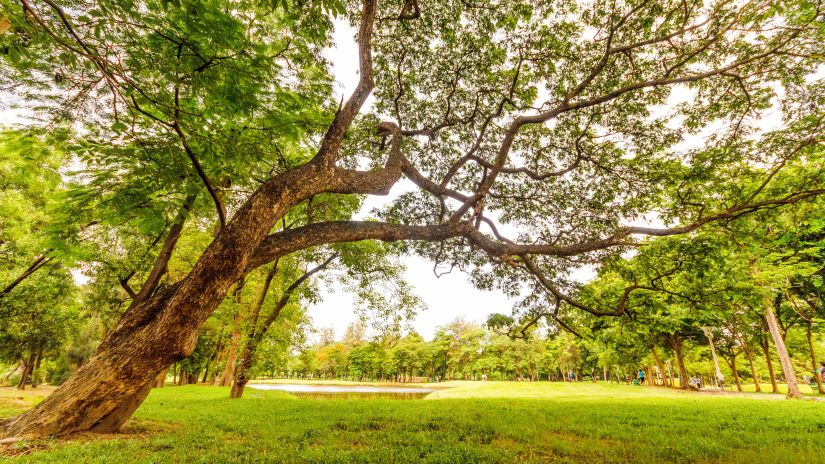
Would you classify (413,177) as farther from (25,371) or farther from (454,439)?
(25,371)

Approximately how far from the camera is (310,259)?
13727 millimetres

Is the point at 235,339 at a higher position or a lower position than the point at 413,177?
lower

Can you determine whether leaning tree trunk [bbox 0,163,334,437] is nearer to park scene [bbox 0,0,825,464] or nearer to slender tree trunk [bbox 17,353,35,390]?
Answer: park scene [bbox 0,0,825,464]

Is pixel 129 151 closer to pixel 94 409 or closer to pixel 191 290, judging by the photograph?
pixel 191 290

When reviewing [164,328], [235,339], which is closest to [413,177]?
[164,328]

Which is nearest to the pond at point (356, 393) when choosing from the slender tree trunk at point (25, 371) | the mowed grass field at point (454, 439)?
the mowed grass field at point (454, 439)

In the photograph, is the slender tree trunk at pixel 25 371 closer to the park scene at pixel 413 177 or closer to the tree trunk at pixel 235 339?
the tree trunk at pixel 235 339

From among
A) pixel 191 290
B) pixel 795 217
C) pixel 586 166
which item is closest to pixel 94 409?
pixel 191 290

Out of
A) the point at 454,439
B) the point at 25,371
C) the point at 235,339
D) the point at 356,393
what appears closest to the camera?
the point at 454,439

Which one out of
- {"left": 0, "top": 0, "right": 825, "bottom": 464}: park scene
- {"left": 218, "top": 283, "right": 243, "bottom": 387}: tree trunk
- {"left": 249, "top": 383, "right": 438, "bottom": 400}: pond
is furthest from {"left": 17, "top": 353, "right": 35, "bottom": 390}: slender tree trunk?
{"left": 0, "top": 0, "right": 825, "bottom": 464}: park scene

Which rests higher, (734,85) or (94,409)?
(734,85)

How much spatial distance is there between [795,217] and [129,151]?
51.0 feet

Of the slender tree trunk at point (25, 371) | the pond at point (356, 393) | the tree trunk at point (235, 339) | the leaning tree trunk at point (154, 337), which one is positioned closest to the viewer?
the leaning tree trunk at point (154, 337)

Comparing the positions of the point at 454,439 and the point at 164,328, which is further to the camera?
the point at 454,439
